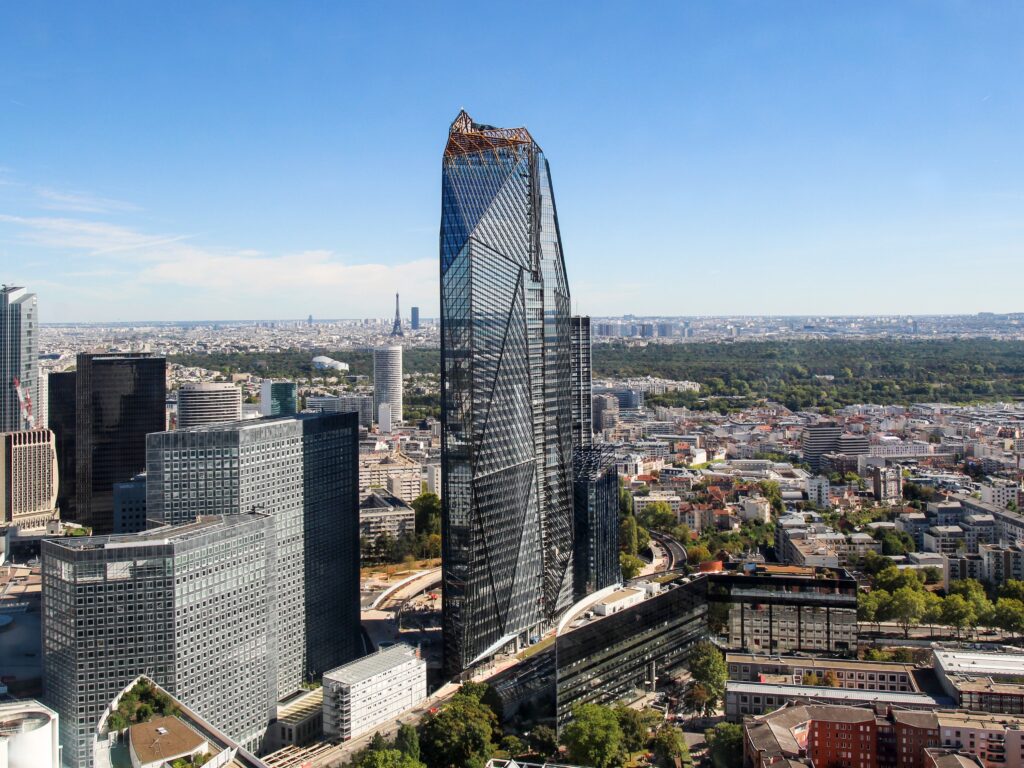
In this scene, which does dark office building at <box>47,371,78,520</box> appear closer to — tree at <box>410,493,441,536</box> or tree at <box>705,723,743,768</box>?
tree at <box>410,493,441,536</box>

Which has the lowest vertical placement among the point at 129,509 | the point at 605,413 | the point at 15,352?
the point at 605,413

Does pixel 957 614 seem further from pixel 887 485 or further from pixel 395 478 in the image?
pixel 395 478

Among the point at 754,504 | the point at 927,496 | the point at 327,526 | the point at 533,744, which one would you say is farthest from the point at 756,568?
the point at 927,496

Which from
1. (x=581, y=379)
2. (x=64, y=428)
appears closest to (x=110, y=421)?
(x=64, y=428)

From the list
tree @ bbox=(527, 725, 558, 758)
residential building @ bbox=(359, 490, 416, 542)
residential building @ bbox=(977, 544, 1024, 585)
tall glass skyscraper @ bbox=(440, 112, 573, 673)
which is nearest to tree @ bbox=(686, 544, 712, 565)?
tall glass skyscraper @ bbox=(440, 112, 573, 673)

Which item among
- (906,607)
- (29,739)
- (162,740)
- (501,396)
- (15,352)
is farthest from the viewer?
(15,352)

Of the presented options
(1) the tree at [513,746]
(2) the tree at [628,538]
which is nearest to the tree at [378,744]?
(1) the tree at [513,746]

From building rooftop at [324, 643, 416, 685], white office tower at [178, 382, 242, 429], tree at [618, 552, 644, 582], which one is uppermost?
white office tower at [178, 382, 242, 429]
